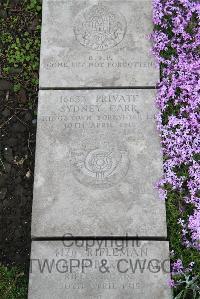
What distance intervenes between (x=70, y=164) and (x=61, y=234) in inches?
25.0

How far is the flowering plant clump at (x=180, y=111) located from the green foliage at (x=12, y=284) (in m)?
1.39

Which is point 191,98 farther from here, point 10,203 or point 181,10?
point 10,203

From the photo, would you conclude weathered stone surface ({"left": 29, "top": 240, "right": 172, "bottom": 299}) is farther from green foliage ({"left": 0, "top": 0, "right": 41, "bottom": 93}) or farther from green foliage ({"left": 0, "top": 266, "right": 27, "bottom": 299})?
green foliage ({"left": 0, "top": 0, "right": 41, "bottom": 93})

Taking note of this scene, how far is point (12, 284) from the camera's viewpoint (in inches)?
168

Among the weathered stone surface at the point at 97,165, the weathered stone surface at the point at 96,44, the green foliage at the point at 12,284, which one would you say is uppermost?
the weathered stone surface at the point at 96,44

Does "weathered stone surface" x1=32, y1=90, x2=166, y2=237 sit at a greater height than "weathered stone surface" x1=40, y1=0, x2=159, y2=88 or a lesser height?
lesser

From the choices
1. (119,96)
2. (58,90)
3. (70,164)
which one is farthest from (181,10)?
(70,164)

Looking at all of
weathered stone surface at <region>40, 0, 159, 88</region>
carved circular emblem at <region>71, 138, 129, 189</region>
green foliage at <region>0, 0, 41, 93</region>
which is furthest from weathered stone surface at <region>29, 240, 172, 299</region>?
green foliage at <region>0, 0, 41, 93</region>

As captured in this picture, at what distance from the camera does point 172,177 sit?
14.1 feet

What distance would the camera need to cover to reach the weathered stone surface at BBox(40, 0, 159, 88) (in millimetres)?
4645

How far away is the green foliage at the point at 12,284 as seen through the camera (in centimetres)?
423

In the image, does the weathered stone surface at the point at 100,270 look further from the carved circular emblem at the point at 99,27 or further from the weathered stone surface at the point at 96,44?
the carved circular emblem at the point at 99,27

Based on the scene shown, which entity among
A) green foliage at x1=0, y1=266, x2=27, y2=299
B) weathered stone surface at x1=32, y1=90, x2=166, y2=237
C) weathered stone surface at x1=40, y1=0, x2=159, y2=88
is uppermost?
weathered stone surface at x1=40, y1=0, x2=159, y2=88

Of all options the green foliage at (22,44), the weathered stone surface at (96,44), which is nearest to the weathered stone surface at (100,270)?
the weathered stone surface at (96,44)
